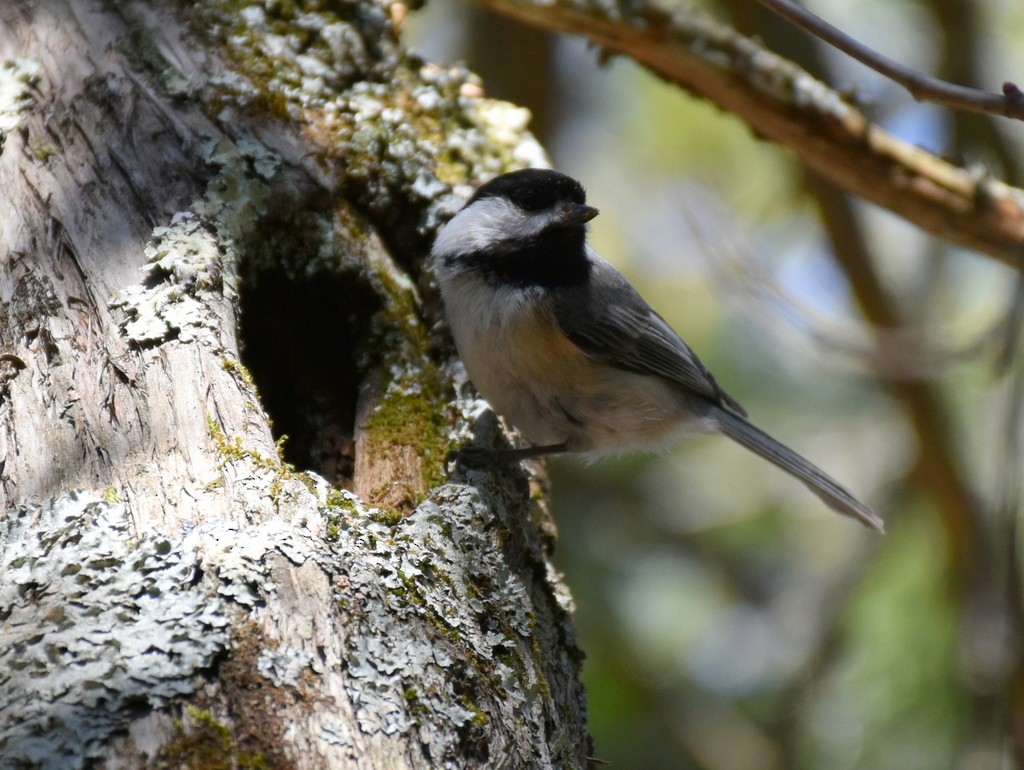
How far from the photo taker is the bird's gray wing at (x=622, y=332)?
280 centimetres

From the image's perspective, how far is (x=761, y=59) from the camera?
305 cm

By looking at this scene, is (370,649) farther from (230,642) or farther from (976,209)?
(976,209)

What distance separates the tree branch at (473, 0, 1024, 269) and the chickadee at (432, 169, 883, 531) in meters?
0.57

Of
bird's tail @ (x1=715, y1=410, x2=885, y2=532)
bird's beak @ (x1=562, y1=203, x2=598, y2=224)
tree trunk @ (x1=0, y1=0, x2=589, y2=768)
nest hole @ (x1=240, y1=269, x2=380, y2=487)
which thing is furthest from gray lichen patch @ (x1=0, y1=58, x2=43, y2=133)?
bird's tail @ (x1=715, y1=410, x2=885, y2=532)

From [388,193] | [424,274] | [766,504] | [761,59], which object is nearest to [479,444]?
[424,274]

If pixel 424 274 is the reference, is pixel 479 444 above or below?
below

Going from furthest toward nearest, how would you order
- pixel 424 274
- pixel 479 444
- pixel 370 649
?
1. pixel 424 274
2. pixel 479 444
3. pixel 370 649

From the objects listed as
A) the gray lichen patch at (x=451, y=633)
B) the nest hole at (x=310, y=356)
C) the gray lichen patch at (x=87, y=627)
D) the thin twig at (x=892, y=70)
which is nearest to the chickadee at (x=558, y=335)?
the nest hole at (x=310, y=356)

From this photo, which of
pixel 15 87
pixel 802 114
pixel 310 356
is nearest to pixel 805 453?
pixel 802 114

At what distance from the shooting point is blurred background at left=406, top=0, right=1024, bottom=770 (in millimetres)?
3727

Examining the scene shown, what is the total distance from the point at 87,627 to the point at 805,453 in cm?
388

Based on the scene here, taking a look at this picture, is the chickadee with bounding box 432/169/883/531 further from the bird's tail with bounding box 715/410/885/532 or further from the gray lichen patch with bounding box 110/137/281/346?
the gray lichen patch with bounding box 110/137/281/346

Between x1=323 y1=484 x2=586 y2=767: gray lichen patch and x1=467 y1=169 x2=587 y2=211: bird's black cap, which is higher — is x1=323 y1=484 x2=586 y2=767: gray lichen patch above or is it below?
below

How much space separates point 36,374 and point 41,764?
0.85 m
